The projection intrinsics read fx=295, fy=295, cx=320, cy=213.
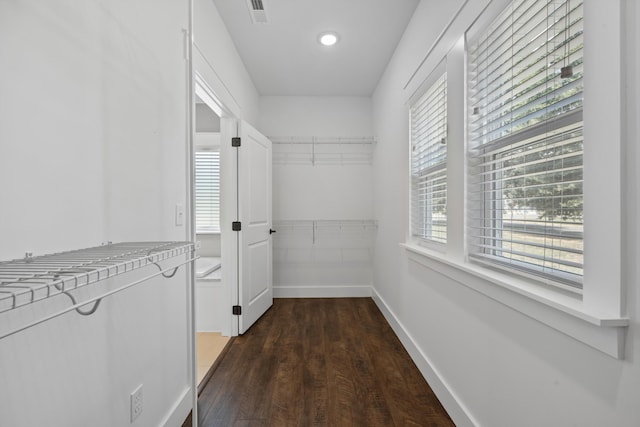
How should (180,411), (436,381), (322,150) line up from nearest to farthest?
(180,411)
(436,381)
(322,150)

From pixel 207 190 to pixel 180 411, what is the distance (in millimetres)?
2781

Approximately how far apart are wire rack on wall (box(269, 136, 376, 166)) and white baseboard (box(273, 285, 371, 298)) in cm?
158

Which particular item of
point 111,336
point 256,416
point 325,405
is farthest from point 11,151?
point 325,405

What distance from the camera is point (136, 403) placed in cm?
120

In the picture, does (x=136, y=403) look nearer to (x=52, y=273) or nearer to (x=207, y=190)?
(x=52, y=273)

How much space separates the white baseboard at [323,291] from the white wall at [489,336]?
867 millimetres

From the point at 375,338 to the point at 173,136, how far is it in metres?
2.21

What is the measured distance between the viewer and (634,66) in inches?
27.3

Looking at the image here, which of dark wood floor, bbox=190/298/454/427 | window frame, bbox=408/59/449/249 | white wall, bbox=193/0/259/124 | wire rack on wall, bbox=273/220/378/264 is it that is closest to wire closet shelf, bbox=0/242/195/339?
dark wood floor, bbox=190/298/454/427

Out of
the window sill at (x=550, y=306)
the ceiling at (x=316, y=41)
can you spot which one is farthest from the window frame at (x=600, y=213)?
the ceiling at (x=316, y=41)

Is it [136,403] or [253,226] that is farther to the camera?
[253,226]

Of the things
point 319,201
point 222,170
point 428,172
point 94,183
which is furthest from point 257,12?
point 319,201

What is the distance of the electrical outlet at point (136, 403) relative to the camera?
1174 mm

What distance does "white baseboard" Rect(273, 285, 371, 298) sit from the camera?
3.76 metres
